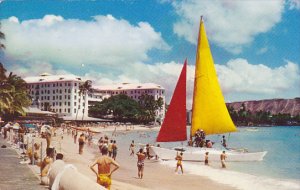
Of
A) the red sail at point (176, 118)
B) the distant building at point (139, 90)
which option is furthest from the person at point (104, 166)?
the distant building at point (139, 90)

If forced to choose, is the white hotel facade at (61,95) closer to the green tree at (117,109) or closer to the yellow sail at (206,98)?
the green tree at (117,109)

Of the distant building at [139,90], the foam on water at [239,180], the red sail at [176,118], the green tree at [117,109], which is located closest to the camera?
the foam on water at [239,180]

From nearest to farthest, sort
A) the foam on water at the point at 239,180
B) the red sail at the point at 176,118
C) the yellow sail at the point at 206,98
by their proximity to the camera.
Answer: the foam on water at the point at 239,180
the red sail at the point at 176,118
the yellow sail at the point at 206,98

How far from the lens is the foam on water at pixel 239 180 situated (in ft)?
77.7

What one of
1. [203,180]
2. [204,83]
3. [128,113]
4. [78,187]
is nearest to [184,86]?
[204,83]

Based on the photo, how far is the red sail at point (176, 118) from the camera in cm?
3416

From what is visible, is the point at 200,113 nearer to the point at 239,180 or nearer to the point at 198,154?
the point at 198,154

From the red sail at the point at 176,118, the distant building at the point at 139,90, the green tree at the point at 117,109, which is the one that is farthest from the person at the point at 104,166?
the distant building at the point at 139,90

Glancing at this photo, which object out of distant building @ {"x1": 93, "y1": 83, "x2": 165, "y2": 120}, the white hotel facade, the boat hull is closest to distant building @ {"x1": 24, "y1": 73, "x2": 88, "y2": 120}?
the white hotel facade

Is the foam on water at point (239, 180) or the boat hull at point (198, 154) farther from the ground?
the boat hull at point (198, 154)

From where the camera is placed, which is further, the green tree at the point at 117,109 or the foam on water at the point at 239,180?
the green tree at the point at 117,109

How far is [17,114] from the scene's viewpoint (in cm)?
6825

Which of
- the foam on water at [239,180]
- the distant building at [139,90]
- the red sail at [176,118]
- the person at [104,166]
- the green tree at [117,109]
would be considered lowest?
the foam on water at [239,180]

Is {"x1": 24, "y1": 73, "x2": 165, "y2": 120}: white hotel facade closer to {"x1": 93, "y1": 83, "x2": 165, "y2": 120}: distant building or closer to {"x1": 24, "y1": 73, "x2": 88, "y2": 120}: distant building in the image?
{"x1": 24, "y1": 73, "x2": 88, "y2": 120}: distant building
